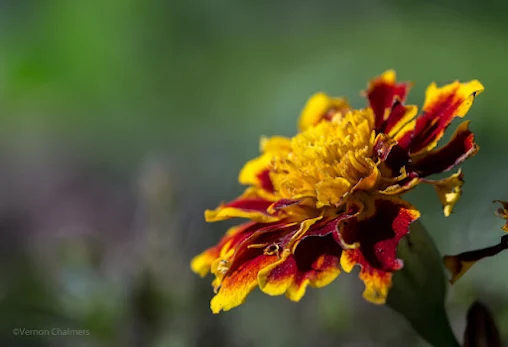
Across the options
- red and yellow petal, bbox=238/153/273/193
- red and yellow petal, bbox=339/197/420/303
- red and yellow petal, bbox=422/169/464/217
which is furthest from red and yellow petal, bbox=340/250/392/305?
red and yellow petal, bbox=238/153/273/193

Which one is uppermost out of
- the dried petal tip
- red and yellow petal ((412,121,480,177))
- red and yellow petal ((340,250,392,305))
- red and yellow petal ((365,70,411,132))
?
red and yellow petal ((365,70,411,132))

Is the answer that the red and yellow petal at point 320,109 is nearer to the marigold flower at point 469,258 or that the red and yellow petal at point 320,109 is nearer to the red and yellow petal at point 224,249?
the red and yellow petal at point 224,249

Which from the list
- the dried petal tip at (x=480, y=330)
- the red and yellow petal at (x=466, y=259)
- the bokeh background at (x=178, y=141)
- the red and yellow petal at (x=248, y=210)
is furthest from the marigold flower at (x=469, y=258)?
the bokeh background at (x=178, y=141)

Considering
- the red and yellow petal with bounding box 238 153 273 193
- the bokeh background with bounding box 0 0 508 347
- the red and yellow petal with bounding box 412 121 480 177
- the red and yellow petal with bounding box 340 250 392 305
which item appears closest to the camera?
the red and yellow petal with bounding box 340 250 392 305

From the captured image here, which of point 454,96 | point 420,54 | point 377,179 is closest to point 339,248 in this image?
point 377,179

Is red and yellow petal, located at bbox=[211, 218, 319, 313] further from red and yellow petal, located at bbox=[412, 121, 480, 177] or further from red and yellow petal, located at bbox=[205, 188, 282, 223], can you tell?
red and yellow petal, located at bbox=[412, 121, 480, 177]

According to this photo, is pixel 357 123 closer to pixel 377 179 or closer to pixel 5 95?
pixel 377 179
